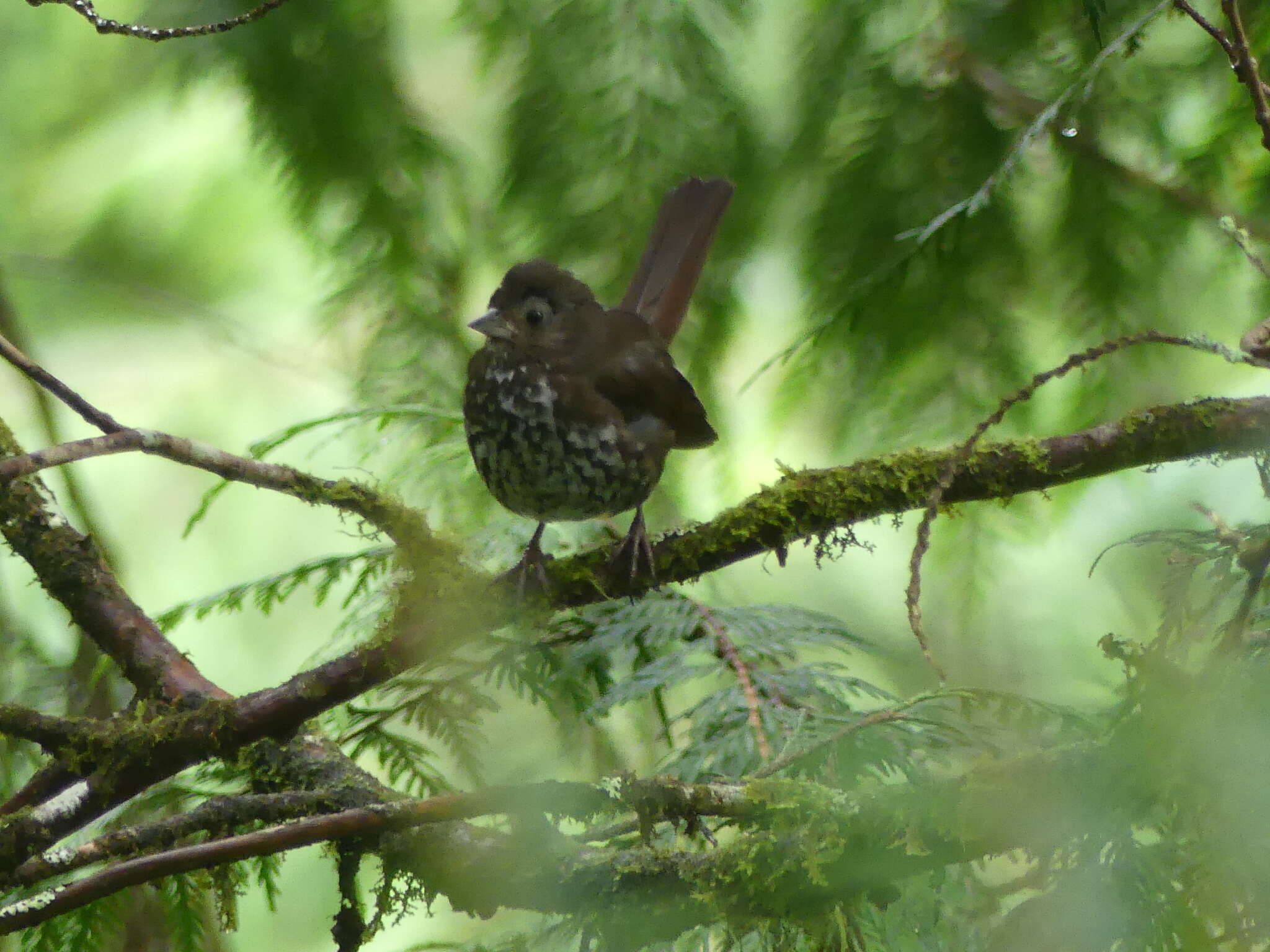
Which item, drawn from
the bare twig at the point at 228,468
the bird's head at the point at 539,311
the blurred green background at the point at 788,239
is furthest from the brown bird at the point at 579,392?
the bare twig at the point at 228,468

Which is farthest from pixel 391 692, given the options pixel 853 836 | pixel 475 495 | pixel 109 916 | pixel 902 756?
pixel 853 836

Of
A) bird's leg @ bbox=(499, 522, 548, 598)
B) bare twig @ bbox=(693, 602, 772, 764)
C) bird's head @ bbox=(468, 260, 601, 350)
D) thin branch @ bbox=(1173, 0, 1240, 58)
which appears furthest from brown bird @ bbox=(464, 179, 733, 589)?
thin branch @ bbox=(1173, 0, 1240, 58)

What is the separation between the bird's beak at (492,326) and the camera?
2.71 meters

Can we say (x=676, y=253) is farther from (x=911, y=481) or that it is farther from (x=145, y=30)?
(x=145, y=30)

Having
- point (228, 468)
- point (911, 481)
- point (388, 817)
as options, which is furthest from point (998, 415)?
point (228, 468)

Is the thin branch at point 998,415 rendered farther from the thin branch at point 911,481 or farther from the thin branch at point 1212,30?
the thin branch at point 1212,30

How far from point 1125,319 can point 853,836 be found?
1.91 m

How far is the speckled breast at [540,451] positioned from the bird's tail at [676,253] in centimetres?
40

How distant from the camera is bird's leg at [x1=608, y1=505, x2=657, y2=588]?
194 centimetres

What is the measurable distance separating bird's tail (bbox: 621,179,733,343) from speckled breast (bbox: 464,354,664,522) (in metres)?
0.40

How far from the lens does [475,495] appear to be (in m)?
3.01

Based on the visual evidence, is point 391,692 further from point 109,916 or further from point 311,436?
point 311,436

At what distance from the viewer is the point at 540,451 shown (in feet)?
8.61

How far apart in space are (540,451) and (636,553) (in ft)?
2.29
